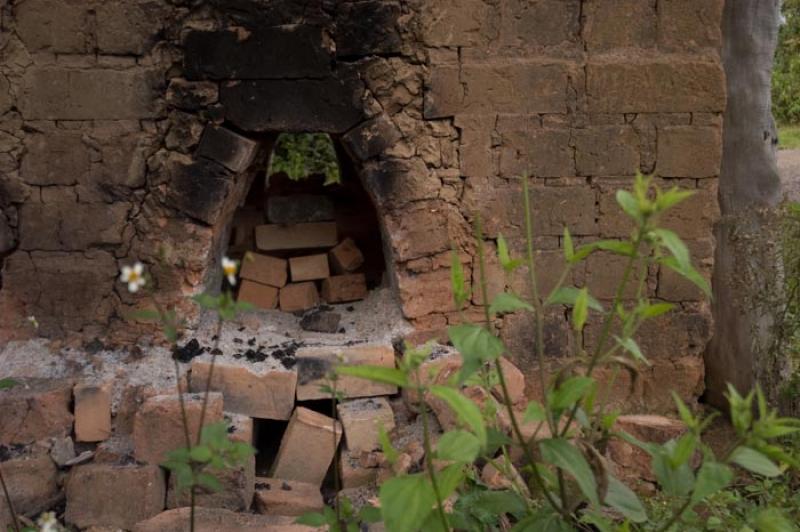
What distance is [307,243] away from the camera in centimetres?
552

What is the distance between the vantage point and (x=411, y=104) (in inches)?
176

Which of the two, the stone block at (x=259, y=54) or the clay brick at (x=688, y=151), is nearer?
the stone block at (x=259, y=54)

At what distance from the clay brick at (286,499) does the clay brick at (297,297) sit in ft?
4.92

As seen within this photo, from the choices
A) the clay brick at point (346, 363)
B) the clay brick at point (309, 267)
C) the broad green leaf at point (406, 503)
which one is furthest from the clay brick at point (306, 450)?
the broad green leaf at point (406, 503)

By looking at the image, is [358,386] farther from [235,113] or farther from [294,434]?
[235,113]

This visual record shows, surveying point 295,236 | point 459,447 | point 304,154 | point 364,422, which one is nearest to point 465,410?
point 459,447

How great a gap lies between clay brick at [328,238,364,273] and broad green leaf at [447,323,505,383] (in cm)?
335

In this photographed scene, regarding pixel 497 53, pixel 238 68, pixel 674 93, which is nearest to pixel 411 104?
pixel 497 53

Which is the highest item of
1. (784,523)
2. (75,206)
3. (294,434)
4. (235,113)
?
(235,113)

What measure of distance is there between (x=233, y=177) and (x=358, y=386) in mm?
1280

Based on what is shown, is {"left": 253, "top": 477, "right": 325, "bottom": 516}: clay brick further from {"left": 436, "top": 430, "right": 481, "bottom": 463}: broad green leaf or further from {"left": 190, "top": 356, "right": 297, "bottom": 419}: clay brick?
{"left": 436, "top": 430, "right": 481, "bottom": 463}: broad green leaf

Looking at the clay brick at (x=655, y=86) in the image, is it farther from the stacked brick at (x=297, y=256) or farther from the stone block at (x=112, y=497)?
the stone block at (x=112, y=497)

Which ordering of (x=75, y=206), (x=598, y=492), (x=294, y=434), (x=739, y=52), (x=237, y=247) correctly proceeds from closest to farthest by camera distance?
(x=598, y=492)
(x=294, y=434)
(x=75, y=206)
(x=739, y=52)
(x=237, y=247)

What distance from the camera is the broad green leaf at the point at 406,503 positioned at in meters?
2.00
